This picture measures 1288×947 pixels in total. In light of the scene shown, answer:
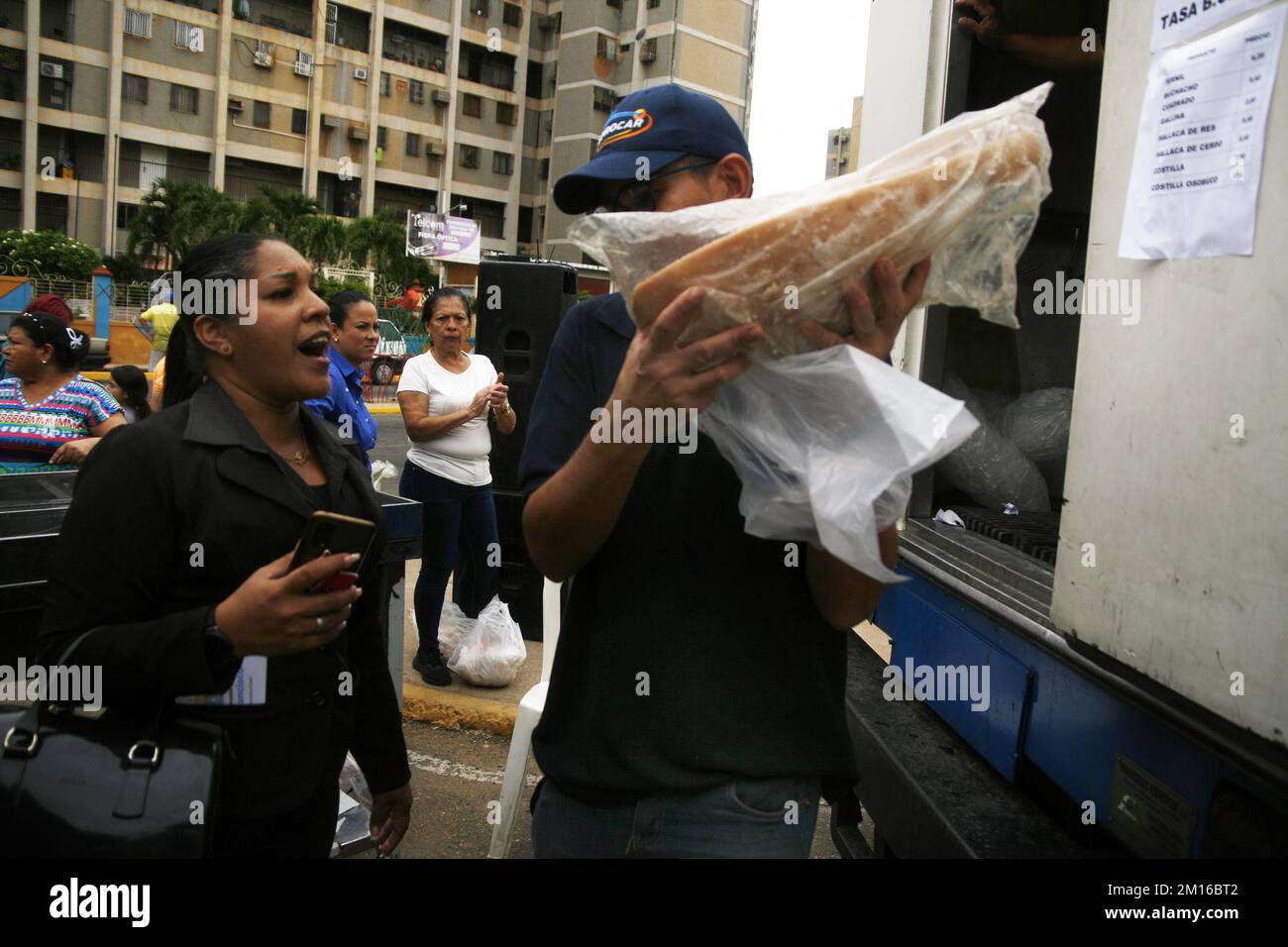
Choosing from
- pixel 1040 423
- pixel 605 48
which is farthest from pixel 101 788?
pixel 605 48

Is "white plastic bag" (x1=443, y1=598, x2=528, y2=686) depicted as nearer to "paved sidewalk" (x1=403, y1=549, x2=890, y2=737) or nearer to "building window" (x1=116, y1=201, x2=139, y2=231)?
"paved sidewalk" (x1=403, y1=549, x2=890, y2=737)

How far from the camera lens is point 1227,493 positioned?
1.49 meters

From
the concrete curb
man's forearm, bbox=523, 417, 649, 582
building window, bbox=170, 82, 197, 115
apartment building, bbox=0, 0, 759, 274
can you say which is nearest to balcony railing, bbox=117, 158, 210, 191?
apartment building, bbox=0, 0, 759, 274

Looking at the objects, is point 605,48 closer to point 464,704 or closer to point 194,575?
point 464,704

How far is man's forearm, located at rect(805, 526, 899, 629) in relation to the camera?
143cm

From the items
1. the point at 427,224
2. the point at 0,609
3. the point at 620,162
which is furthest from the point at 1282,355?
the point at 427,224

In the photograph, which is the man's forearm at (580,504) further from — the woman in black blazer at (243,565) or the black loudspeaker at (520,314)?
the black loudspeaker at (520,314)

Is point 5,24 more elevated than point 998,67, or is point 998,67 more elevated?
point 5,24

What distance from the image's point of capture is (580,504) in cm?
138

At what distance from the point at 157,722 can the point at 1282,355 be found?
1938 millimetres

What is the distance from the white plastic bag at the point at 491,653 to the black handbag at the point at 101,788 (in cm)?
320

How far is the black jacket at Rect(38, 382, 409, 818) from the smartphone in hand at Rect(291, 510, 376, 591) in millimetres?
180

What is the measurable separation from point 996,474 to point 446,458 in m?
2.92

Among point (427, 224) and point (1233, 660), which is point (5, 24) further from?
point (1233, 660)
